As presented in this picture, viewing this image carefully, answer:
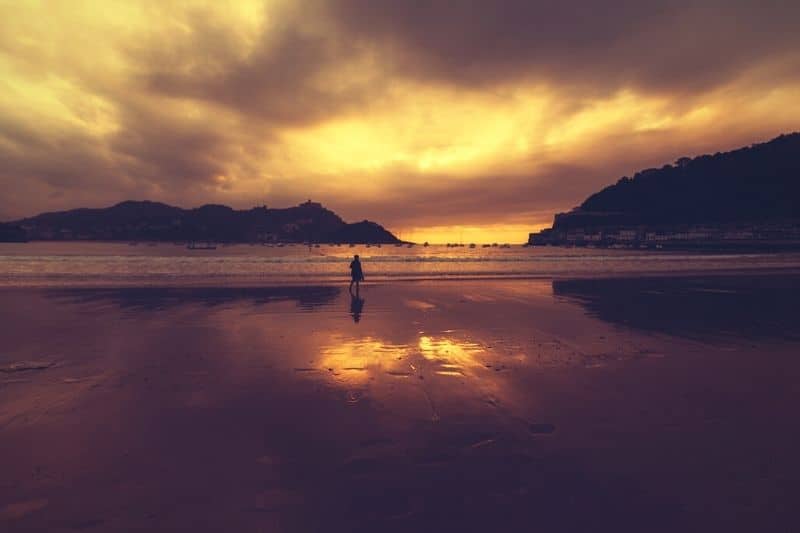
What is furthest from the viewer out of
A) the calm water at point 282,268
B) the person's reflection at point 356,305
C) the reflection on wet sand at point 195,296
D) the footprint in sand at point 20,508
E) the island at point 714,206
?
the island at point 714,206

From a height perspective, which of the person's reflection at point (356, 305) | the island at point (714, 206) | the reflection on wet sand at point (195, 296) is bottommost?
the person's reflection at point (356, 305)

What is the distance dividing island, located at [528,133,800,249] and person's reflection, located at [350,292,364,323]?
138m

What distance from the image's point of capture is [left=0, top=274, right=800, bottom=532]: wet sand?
410 cm

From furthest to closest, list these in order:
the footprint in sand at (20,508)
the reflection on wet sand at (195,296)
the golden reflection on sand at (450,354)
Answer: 1. the reflection on wet sand at (195,296)
2. the golden reflection on sand at (450,354)
3. the footprint in sand at (20,508)

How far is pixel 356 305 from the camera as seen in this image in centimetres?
1852

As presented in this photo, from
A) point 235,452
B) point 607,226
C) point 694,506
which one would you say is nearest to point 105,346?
point 235,452

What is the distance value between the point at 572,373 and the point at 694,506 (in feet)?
14.9

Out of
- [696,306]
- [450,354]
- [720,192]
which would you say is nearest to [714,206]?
[720,192]

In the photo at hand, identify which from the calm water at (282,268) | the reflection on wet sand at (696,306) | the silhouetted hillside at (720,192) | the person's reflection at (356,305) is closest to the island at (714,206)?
the silhouetted hillside at (720,192)

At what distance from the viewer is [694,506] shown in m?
4.13

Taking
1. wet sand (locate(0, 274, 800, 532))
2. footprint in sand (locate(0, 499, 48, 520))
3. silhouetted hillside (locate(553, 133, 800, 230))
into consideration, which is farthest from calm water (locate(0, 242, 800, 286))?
silhouetted hillside (locate(553, 133, 800, 230))

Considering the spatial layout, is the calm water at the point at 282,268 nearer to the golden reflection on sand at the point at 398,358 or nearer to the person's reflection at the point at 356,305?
the person's reflection at the point at 356,305

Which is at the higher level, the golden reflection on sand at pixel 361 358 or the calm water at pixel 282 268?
the calm water at pixel 282 268

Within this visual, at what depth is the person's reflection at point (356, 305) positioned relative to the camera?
617 inches
